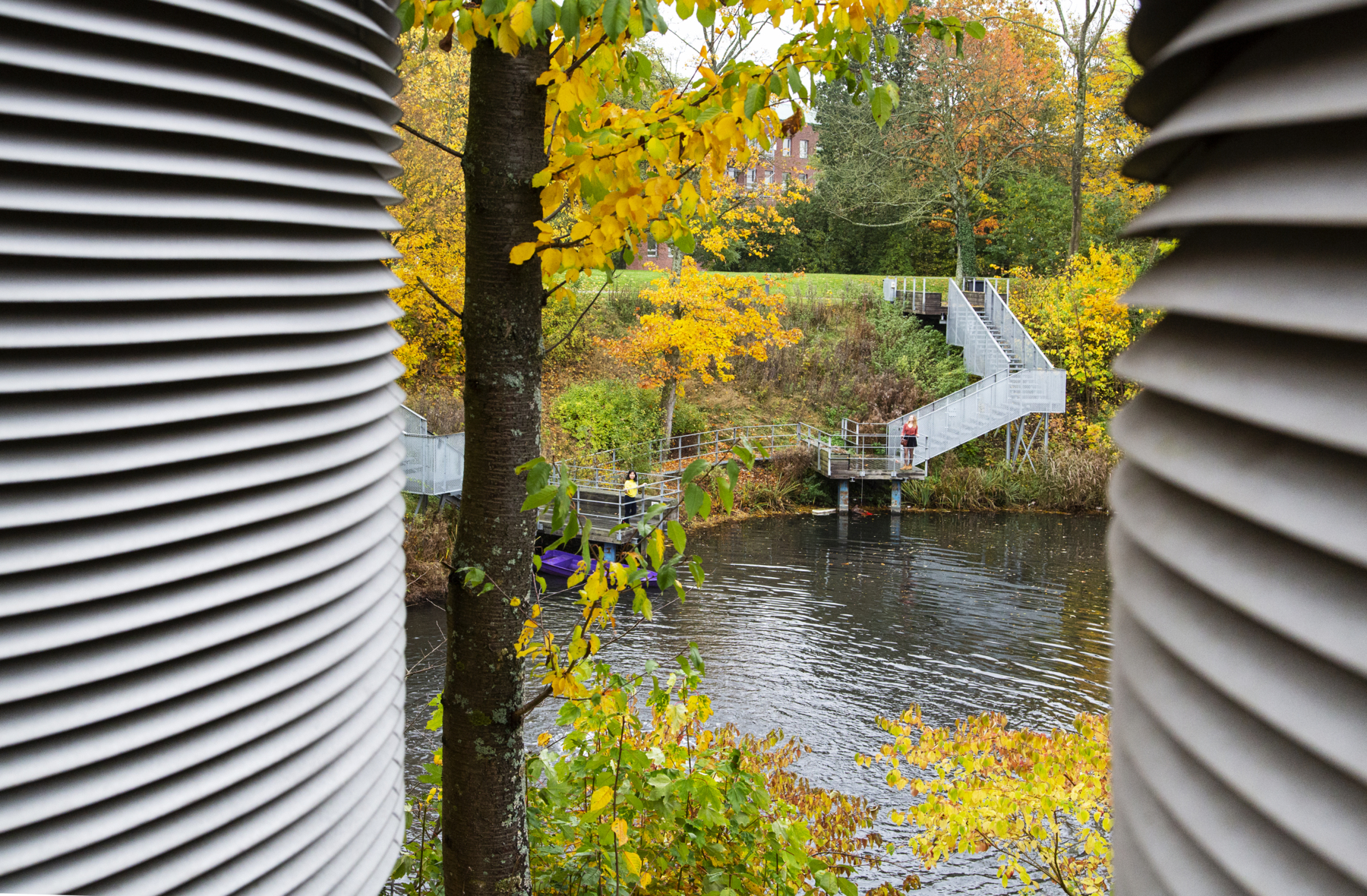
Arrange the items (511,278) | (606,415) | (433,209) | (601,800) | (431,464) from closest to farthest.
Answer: (601,800), (511,278), (431,464), (433,209), (606,415)

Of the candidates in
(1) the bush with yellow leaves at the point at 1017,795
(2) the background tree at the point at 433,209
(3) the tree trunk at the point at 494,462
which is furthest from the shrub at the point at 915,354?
(3) the tree trunk at the point at 494,462

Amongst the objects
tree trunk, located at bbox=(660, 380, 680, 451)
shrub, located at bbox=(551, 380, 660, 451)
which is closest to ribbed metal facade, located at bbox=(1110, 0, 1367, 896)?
shrub, located at bbox=(551, 380, 660, 451)

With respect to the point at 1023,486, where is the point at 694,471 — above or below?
above

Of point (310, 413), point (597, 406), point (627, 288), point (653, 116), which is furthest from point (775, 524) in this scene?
point (310, 413)

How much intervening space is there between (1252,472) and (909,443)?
2371 cm

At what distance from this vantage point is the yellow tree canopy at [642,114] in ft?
10.1

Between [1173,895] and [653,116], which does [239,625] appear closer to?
[1173,895]

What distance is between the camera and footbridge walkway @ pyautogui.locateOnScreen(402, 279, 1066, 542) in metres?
21.2

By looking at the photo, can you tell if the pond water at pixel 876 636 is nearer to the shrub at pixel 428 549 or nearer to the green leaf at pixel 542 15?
the shrub at pixel 428 549

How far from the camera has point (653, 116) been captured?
10.8 feet

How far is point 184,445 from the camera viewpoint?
3.77 ft

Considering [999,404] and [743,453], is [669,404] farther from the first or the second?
[743,453]

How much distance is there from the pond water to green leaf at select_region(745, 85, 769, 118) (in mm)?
6392

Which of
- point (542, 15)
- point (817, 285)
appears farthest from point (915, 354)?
point (542, 15)
